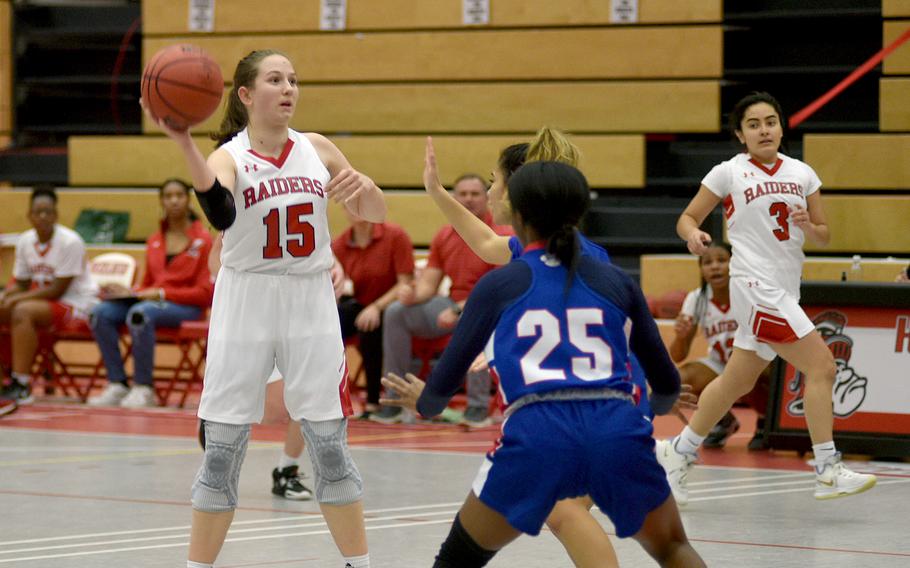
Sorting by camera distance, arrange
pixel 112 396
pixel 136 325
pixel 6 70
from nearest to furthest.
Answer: pixel 136 325 < pixel 112 396 < pixel 6 70

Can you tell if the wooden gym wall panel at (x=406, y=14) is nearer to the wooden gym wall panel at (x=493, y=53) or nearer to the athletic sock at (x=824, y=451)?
the wooden gym wall panel at (x=493, y=53)

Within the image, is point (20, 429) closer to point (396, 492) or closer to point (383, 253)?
point (383, 253)

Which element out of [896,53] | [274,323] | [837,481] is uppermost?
[896,53]

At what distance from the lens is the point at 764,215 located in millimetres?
6422

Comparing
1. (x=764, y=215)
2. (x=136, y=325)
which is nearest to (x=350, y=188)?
(x=764, y=215)

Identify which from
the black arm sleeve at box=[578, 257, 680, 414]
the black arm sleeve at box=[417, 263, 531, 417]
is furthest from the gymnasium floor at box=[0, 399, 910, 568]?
the black arm sleeve at box=[578, 257, 680, 414]

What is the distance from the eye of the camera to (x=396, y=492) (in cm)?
663

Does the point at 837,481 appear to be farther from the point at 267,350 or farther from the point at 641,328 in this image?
the point at 641,328

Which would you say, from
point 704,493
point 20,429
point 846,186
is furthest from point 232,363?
point 846,186

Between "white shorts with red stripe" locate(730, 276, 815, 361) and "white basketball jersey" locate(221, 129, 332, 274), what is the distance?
2556mm

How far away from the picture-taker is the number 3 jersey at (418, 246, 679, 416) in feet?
10.4

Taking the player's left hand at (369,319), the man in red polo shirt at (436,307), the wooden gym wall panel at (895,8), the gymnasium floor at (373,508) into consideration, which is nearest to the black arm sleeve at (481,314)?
the gymnasium floor at (373,508)

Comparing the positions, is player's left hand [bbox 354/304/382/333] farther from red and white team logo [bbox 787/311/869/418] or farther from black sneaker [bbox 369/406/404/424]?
red and white team logo [bbox 787/311/869/418]

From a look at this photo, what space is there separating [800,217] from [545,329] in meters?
3.45
